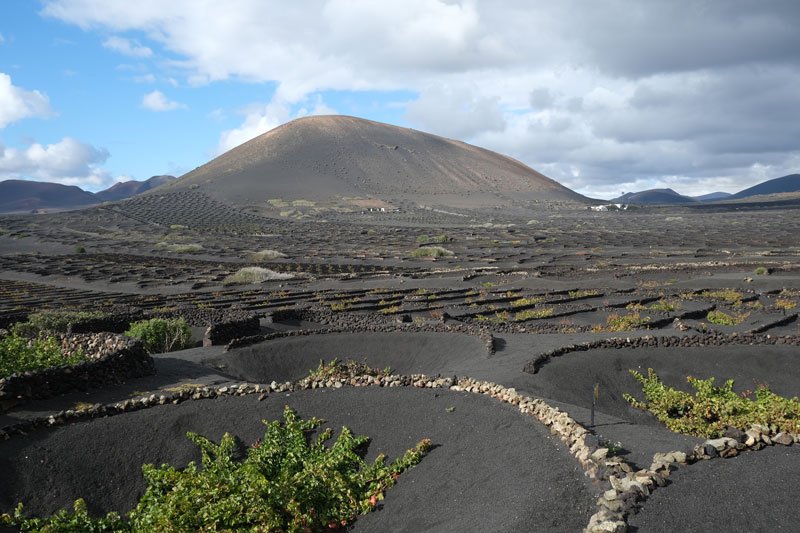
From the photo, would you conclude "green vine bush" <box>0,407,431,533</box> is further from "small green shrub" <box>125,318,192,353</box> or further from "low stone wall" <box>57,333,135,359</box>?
"small green shrub" <box>125,318,192,353</box>

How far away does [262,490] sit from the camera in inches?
363

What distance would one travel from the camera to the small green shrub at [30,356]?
15078mm

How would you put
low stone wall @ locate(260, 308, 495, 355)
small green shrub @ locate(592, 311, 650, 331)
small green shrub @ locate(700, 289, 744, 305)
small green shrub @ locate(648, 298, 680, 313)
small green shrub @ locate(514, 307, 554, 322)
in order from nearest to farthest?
low stone wall @ locate(260, 308, 495, 355) → small green shrub @ locate(592, 311, 650, 331) → small green shrub @ locate(514, 307, 554, 322) → small green shrub @ locate(648, 298, 680, 313) → small green shrub @ locate(700, 289, 744, 305)

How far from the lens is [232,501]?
896 cm

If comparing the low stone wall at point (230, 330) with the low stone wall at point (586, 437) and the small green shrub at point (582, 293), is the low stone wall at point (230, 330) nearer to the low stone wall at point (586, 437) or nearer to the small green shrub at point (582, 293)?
the low stone wall at point (586, 437)

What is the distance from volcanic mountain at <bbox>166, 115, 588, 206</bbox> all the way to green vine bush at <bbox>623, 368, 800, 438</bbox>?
123 m

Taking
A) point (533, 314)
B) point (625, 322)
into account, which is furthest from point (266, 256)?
point (625, 322)

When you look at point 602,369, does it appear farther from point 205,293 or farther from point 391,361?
point 205,293

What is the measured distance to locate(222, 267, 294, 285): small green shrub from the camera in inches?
1770

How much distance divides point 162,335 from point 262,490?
14701 millimetres

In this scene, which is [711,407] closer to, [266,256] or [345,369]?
[345,369]

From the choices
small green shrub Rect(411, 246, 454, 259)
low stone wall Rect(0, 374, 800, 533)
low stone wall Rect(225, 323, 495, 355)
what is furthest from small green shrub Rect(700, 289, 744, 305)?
small green shrub Rect(411, 246, 454, 259)

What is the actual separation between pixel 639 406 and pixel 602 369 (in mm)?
1630

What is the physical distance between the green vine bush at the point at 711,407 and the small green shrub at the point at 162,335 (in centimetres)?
1545
